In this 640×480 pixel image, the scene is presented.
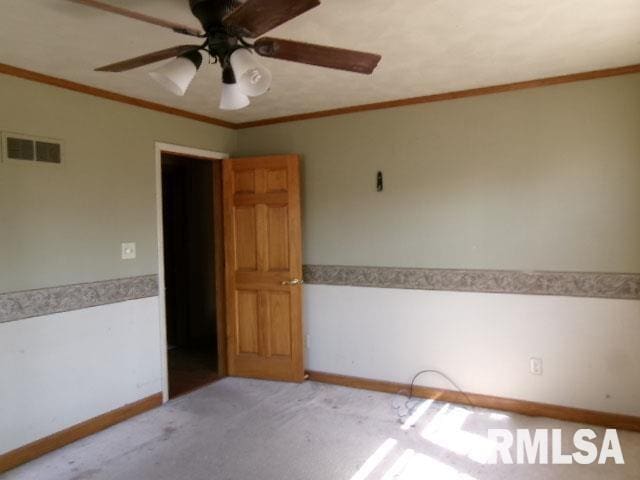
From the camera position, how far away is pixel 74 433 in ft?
9.68

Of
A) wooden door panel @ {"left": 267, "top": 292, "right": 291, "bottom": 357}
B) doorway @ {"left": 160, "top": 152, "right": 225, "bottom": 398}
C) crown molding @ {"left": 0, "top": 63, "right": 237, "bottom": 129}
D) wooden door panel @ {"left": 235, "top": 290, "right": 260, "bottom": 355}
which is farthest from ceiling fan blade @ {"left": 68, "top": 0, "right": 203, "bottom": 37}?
doorway @ {"left": 160, "top": 152, "right": 225, "bottom": 398}

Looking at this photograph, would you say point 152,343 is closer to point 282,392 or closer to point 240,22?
point 282,392

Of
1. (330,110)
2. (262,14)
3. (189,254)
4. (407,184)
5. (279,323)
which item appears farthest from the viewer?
(189,254)

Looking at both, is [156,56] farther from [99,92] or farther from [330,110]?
[330,110]

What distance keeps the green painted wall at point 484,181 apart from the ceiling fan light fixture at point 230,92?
197 centimetres

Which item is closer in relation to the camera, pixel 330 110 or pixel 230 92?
pixel 230 92

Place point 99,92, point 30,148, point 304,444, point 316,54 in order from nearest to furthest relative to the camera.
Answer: point 316,54, point 30,148, point 304,444, point 99,92

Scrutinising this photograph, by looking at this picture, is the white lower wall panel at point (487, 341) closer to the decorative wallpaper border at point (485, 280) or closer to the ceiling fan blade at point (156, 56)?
the decorative wallpaper border at point (485, 280)

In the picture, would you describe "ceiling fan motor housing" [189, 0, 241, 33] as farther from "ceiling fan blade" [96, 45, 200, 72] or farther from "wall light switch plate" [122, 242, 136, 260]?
"wall light switch plate" [122, 242, 136, 260]

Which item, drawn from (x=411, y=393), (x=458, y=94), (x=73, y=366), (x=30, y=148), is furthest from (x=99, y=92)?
(x=411, y=393)

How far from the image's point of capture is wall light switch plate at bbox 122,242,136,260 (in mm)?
3297

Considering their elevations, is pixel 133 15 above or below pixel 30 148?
above

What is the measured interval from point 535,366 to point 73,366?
125 inches

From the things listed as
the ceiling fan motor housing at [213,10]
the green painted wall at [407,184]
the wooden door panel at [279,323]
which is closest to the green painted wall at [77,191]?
the green painted wall at [407,184]
